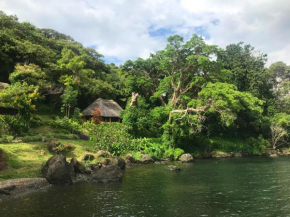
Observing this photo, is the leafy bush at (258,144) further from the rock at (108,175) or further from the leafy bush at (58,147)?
the leafy bush at (58,147)

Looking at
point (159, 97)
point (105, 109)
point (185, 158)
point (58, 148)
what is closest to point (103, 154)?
point (58, 148)

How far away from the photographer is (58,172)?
1814 cm

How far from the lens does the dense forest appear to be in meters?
33.2

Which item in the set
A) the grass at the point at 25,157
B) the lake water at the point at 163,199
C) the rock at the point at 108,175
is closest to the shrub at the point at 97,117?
the grass at the point at 25,157

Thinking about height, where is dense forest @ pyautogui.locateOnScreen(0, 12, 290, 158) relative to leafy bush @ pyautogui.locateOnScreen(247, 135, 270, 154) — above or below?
above

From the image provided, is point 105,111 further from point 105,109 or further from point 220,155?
point 220,155

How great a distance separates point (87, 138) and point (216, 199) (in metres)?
21.1

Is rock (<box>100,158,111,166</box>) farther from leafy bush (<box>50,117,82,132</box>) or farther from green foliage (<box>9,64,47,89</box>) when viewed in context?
green foliage (<box>9,64,47,89</box>)

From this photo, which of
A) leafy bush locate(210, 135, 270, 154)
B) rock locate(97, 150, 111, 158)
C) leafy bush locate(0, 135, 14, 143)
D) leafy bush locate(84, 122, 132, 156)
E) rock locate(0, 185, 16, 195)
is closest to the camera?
rock locate(0, 185, 16, 195)

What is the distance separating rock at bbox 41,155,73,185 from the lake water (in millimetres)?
980

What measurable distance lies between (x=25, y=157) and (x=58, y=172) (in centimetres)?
543

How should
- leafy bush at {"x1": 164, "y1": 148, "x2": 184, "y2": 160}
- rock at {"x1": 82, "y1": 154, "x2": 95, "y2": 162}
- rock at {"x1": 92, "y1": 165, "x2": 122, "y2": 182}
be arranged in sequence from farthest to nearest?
leafy bush at {"x1": 164, "y1": 148, "x2": 184, "y2": 160} → rock at {"x1": 82, "y1": 154, "x2": 95, "y2": 162} → rock at {"x1": 92, "y1": 165, "x2": 122, "y2": 182}

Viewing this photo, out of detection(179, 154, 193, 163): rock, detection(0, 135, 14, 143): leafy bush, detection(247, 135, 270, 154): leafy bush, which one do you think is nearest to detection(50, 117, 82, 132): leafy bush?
detection(0, 135, 14, 143): leafy bush

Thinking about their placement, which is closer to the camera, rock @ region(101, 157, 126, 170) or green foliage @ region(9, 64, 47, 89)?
rock @ region(101, 157, 126, 170)
